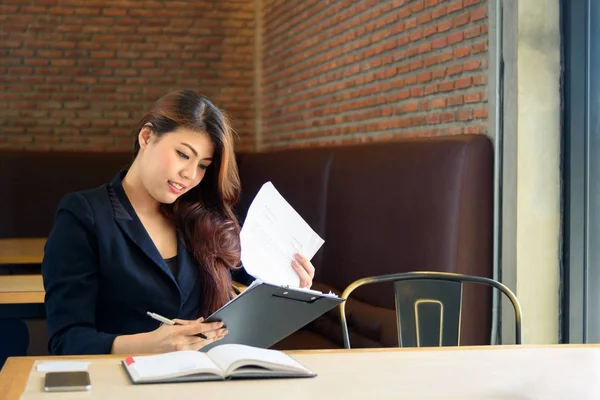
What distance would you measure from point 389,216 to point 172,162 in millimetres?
1874

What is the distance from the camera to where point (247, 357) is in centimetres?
162

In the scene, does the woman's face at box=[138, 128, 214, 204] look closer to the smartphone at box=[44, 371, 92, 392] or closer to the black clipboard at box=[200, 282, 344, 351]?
the black clipboard at box=[200, 282, 344, 351]

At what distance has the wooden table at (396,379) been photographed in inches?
59.8

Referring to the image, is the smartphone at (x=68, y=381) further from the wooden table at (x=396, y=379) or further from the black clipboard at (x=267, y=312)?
the black clipboard at (x=267, y=312)

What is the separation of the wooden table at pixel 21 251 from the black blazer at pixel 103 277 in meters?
2.08

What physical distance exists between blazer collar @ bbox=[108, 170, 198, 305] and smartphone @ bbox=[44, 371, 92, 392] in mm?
679

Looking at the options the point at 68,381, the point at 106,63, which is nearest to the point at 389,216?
the point at 68,381

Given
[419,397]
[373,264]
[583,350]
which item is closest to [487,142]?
[373,264]

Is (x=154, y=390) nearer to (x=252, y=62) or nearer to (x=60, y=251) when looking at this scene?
(x=60, y=251)

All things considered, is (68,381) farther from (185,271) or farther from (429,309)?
(429,309)

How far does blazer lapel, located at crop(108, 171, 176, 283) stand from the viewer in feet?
7.41

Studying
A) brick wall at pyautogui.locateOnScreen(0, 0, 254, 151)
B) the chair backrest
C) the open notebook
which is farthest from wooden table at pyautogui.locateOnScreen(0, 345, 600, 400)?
brick wall at pyautogui.locateOnScreen(0, 0, 254, 151)

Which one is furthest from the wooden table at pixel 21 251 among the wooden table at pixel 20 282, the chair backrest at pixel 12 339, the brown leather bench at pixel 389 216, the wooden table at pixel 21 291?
the brown leather bench at pixel 389 216

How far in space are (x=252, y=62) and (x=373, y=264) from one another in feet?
13.4
